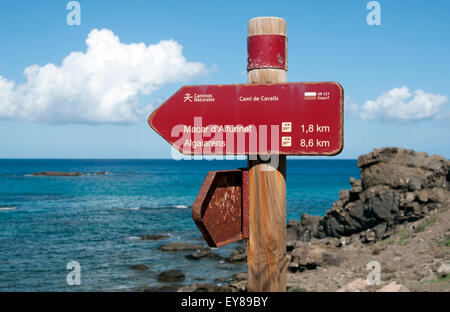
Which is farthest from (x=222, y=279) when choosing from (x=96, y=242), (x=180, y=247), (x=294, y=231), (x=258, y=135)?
(x=258, y=135)

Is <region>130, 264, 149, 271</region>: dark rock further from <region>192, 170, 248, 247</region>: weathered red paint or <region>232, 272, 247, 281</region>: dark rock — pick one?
<region>192, 170, 248, 247</region>: weathered red paint

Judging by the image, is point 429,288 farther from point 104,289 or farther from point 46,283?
point 46,283

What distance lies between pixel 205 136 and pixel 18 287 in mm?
19788

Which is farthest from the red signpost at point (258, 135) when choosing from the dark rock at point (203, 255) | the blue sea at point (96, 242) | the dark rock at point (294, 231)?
the dark rock at point (294, 231)

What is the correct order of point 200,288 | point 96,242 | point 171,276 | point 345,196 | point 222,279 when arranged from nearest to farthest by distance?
point 200,288 → point 222,279 → point 171,276 → point 345,196 → point 96,242

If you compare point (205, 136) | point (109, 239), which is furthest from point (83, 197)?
point (205, 136)

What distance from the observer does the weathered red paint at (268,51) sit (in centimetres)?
356

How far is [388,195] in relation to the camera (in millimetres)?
18562

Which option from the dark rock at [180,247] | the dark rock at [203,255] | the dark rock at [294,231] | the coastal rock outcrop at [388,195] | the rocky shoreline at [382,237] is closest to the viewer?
the rocky shoreline at [382,237]

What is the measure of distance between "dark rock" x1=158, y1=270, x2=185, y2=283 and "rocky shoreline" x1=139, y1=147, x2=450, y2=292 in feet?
0.15

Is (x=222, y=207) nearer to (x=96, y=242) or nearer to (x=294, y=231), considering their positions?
(x=294, y=231)

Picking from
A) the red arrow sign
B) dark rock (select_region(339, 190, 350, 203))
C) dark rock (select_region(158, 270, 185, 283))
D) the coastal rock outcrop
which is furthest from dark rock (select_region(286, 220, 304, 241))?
the red arrow sign

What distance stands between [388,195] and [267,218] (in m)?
16.4

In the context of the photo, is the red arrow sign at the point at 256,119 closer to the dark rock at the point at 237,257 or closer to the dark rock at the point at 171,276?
the dark rock at the point at 171,276
